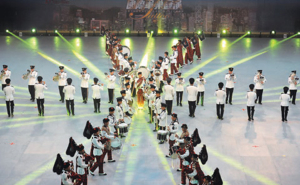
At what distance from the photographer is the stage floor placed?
8.73m

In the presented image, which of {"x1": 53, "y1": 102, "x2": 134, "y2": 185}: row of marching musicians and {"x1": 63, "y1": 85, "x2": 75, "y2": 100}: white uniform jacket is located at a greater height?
{"x1": 63, "y1": 85, "x2": 75, "y2": 100}: white uniform jacket

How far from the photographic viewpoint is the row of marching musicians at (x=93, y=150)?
731 centimetres

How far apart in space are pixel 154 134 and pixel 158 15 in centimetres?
1414

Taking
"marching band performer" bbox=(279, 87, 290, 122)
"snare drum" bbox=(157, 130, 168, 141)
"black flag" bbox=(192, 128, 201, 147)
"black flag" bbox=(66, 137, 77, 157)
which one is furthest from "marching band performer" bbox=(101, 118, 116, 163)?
"marching band performer" bbox=(279, 87, 290, 122)

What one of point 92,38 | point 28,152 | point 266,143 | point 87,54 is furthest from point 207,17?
point 28,152

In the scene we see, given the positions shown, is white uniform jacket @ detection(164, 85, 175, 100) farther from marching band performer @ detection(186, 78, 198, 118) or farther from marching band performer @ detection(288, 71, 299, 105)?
marching band performer @ detection(288, 71, 299, 105)

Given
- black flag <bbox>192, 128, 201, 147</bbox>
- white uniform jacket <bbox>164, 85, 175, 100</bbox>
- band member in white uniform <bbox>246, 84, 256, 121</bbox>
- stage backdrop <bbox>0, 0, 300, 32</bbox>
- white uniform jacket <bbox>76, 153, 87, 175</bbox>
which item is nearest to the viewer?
white uniform jacket <bbox>76, 153, 87, 175</bbox>

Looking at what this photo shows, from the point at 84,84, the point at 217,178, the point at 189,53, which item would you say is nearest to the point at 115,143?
the point at 217,178

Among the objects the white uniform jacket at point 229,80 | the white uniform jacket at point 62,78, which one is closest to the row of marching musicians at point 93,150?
the white uniform jacket at point 62,78

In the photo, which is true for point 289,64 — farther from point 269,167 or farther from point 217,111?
point 269,167

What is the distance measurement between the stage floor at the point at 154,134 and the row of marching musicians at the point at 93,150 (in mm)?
294

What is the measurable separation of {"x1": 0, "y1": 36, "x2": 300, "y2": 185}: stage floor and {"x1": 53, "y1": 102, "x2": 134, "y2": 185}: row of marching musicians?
29 centimetres

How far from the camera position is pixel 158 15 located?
23781 mm

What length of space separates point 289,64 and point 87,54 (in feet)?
27.6
